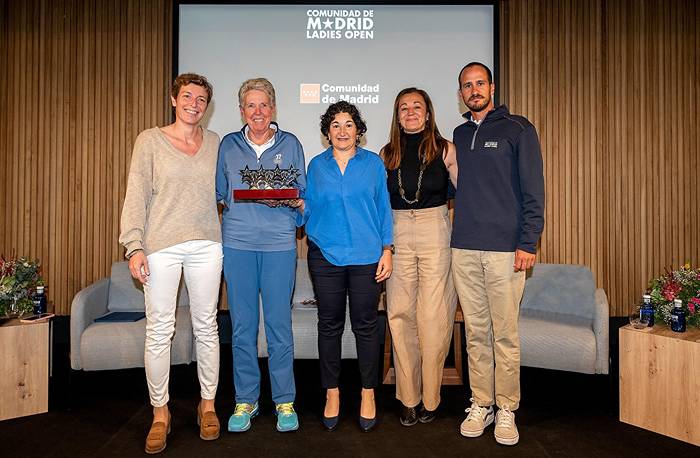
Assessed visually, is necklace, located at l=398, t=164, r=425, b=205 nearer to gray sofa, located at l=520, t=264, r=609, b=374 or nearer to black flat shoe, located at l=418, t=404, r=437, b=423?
black flat shoe, located at l=418, t=404, r=437, b=423

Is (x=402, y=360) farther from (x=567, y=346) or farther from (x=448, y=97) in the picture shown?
(x=448, y=97)

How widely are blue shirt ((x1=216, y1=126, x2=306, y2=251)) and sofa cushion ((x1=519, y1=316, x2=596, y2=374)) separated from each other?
1863mm

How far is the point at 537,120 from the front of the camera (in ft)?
15.5

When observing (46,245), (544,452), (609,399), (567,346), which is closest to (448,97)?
(567,346)

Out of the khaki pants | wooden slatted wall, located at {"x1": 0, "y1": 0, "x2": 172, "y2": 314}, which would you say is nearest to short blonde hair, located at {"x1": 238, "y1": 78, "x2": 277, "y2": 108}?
the khaki pants

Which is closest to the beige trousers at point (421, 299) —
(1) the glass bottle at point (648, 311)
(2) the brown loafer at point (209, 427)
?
(2) the brown loafer at point (209, 427)

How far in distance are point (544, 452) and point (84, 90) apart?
189 inches

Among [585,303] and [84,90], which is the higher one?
[84,90]

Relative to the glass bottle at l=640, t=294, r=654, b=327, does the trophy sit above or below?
above

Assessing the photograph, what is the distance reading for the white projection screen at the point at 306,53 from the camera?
4637 mm

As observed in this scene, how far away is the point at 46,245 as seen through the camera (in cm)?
469

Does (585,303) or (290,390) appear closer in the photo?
(290,390)

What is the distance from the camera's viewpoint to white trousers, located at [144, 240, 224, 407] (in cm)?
251

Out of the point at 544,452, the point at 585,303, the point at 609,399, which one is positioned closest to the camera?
the point at 544,452
